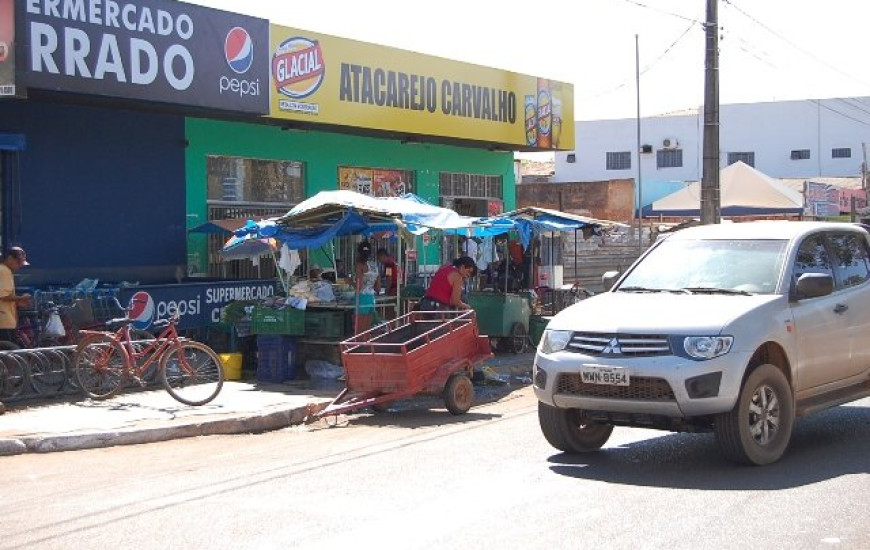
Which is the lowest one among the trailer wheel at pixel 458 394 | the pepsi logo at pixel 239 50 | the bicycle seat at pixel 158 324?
the trailer wheel at pixel 458 394

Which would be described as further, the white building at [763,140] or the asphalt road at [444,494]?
the white building at [763,140]

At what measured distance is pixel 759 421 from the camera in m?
7.85

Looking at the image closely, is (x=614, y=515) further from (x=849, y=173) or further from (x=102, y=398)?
(x=849, y=173)

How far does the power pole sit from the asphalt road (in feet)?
30.3

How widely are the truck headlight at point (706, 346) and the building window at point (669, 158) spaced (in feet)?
173

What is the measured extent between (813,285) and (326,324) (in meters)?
7.56

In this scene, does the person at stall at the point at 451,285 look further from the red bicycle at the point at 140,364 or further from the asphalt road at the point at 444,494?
the asphalt road at the point at 444,494

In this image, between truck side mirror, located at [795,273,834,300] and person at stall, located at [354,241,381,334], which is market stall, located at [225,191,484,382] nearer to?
person at stall, located at [354,241,381,334]

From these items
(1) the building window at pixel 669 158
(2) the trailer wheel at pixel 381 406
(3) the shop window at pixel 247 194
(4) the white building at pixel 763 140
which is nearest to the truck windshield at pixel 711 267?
(2) the trailer wheel at pixel 381 406

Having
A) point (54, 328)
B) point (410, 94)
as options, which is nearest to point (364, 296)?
point (54, 328)

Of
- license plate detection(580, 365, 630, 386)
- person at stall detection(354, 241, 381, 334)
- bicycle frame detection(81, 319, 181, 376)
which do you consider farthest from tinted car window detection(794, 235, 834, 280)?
bicycle frame detection(81, 319, 181, 376)

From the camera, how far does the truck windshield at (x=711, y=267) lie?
329 inches

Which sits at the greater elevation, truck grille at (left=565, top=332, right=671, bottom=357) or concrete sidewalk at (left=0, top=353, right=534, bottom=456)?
truck grille at (left=565, top=332, right=671, bottom=357)

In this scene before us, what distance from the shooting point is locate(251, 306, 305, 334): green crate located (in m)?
13.8
